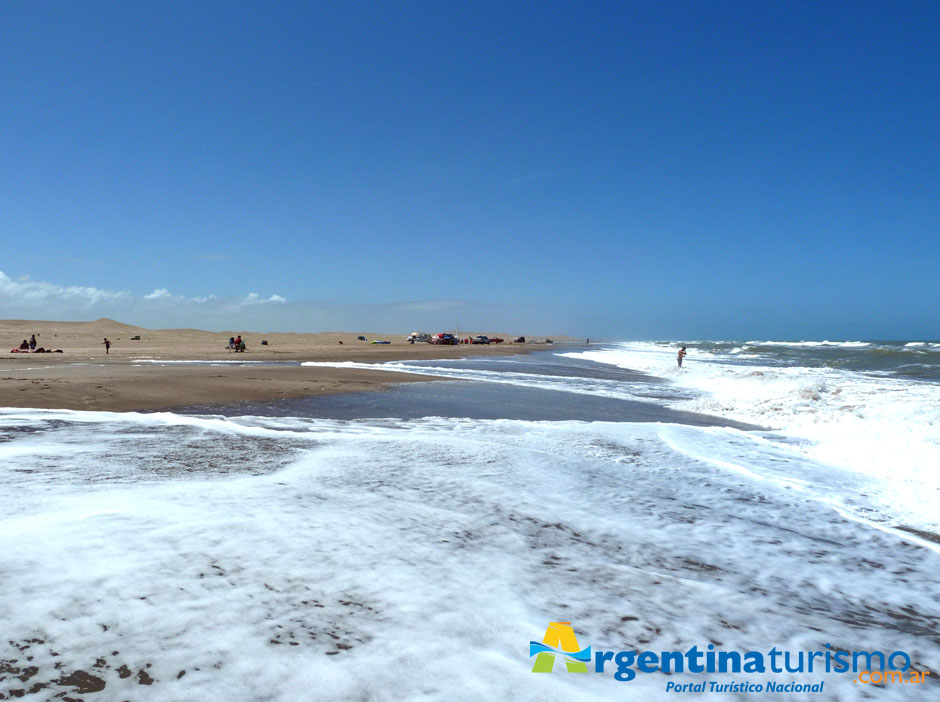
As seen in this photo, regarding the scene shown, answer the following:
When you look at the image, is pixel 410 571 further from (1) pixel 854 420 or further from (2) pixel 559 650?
(1) pixel 854 420

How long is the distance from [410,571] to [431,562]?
222mm

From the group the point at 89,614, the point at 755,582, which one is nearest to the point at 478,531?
the point at 755,582

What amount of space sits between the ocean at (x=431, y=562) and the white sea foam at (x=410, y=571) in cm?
2

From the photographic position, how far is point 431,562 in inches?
148

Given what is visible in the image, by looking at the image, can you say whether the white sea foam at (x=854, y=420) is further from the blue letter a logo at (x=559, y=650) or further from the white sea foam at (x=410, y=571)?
the blue letter a logo at (x=559, y=650)

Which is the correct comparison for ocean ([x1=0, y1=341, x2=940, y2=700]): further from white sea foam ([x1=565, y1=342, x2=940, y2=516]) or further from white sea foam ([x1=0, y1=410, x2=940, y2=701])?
white sea foam ([x1=565, y1=342, x2=940, y2=516])

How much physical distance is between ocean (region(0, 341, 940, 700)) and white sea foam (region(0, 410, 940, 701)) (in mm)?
17

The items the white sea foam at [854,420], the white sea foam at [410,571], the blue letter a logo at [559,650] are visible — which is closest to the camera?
the white sea foam at [410,571]

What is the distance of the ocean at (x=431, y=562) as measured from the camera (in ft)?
8.38

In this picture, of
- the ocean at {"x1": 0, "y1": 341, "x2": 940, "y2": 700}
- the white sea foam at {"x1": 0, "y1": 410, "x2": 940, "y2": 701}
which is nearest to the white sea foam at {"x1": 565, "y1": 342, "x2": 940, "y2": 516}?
the ocean at {"x1": 0, "y1": 341, "x2": 940, "y2": 700}

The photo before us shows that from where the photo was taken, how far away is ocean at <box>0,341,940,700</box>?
2.55 m

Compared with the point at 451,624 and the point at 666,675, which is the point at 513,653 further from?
the point at 666,675

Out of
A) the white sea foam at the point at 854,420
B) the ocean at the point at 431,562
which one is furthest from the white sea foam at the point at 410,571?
the white sea foam at the point at 854,420

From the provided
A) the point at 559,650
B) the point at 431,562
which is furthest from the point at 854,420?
the point at 559,650
